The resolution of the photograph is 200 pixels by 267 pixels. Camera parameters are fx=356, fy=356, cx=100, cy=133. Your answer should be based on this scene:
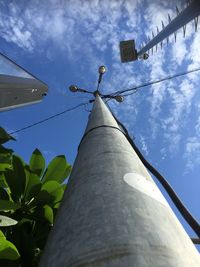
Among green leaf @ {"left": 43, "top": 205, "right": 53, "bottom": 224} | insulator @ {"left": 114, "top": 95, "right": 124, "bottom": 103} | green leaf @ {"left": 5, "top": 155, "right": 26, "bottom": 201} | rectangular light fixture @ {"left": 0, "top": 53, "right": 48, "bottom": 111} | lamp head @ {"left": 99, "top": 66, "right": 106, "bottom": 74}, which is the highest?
lamp head @ {"left": 99, "top": 66, "right": 106, "bottom": 74}

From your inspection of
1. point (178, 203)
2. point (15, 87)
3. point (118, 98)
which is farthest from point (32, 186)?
point (118, 98)

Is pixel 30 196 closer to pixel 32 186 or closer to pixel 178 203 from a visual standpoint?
pixel 32 186

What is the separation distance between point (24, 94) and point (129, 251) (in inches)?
80.9

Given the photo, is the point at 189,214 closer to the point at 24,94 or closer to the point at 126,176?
the point at 126,176

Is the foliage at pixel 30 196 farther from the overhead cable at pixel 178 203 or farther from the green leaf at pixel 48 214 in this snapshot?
the overhead cable at pixel 178 203

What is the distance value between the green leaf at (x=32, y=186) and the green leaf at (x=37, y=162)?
0.29 meters

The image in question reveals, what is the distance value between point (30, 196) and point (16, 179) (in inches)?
8.4

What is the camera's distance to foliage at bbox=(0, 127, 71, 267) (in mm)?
2869

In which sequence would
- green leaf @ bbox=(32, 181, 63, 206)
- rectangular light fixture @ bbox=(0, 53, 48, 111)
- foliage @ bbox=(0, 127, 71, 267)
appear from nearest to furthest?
rectangular light fixture @ bbox=(0, 53, 48, 111), foliage @ bbox=(0, 127, 71, 267), green leaf @ bbox=(32, 181, 63, 206)

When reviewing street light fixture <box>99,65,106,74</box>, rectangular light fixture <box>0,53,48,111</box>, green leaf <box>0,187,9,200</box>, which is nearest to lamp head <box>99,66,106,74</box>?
street light fixture <box>99,65,106,74</box>

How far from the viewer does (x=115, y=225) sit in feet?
3.99

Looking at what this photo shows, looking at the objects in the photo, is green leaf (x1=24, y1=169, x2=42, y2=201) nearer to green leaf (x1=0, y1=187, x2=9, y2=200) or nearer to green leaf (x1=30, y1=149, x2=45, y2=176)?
green leaf (x1=0, y1=187, x2=9, y2=200)

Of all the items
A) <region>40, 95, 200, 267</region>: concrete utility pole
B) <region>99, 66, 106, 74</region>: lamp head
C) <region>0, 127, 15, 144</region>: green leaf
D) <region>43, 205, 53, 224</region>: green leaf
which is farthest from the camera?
<region>99, 66, 106, 74</region>: lamp head

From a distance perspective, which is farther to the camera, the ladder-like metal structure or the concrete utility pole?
the ladder-like metal structure
